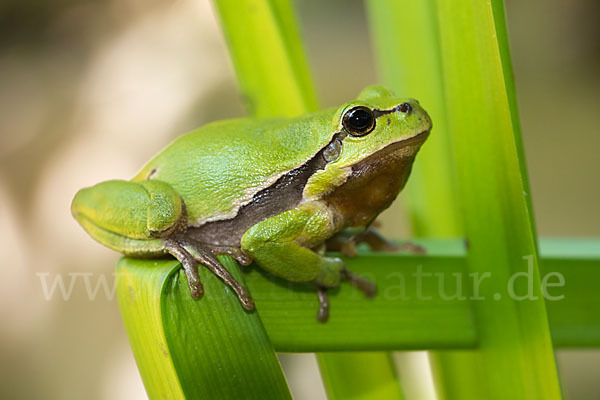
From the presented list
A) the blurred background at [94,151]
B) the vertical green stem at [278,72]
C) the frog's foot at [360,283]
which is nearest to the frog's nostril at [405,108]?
the vertical green stem at [278,72]

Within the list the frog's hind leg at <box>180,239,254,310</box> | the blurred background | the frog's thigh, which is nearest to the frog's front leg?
the frog's thigh

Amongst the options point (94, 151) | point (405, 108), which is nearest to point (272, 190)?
point (405, 108)

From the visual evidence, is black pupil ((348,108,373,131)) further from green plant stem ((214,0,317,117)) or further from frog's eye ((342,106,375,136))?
green plant stem ((214,0,317,117))

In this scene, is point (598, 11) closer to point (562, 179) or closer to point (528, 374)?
point (562, 179)

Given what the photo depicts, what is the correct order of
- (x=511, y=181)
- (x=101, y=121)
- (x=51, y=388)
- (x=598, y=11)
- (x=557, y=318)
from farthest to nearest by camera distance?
(x=598, y=11), (x=101, y=121), (x=51, y=388), (x=557, y=318), (x=511, y=181)

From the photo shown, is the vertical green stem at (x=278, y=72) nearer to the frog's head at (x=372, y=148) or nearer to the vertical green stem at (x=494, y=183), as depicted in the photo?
the frog's head at (x=372, y=148)

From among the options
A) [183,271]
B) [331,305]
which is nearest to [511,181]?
[331,305]

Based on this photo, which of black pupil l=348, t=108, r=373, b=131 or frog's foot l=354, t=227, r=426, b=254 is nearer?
black pupil l=348, t=108, r=373, b=131
